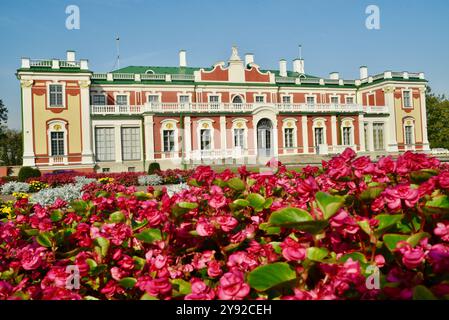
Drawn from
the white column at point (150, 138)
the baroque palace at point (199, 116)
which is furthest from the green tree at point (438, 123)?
the white column at point (150, 138)

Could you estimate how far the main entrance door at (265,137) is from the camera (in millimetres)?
32219

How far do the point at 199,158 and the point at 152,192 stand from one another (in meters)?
25.5

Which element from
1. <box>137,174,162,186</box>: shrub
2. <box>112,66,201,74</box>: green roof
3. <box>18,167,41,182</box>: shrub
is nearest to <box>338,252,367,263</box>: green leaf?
<box>137,174,162,186</box>: shrub

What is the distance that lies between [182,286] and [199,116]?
29116 mm

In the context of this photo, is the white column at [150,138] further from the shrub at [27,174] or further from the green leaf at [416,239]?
the green leaf at [416,239]

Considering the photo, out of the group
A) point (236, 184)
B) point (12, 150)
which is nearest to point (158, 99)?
point (236, 184)

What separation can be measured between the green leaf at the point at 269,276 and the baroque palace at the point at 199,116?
2687 cm

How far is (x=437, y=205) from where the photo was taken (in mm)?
1939

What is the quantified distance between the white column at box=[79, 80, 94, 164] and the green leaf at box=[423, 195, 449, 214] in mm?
28920

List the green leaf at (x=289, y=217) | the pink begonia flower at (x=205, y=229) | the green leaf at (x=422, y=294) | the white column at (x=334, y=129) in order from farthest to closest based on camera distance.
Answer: the white column at (x=334, y=129), the pink begonia flower at (x=205, y=229), the green leaf at (x=289, y=217), the green leaf at (x=422, y=294)

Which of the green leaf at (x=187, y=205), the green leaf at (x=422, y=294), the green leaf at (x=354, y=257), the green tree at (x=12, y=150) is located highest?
the green tree at (x=12, y=150)

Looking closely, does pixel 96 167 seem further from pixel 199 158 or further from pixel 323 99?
pixel 323 99

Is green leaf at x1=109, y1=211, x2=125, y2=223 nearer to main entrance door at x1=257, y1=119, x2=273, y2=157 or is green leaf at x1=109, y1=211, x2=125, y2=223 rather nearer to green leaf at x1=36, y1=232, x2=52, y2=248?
green leaf at x1=36, y1=232, x2=52, y2=248

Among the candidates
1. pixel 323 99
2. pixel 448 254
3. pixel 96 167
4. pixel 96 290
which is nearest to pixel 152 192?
pixel 96 290
